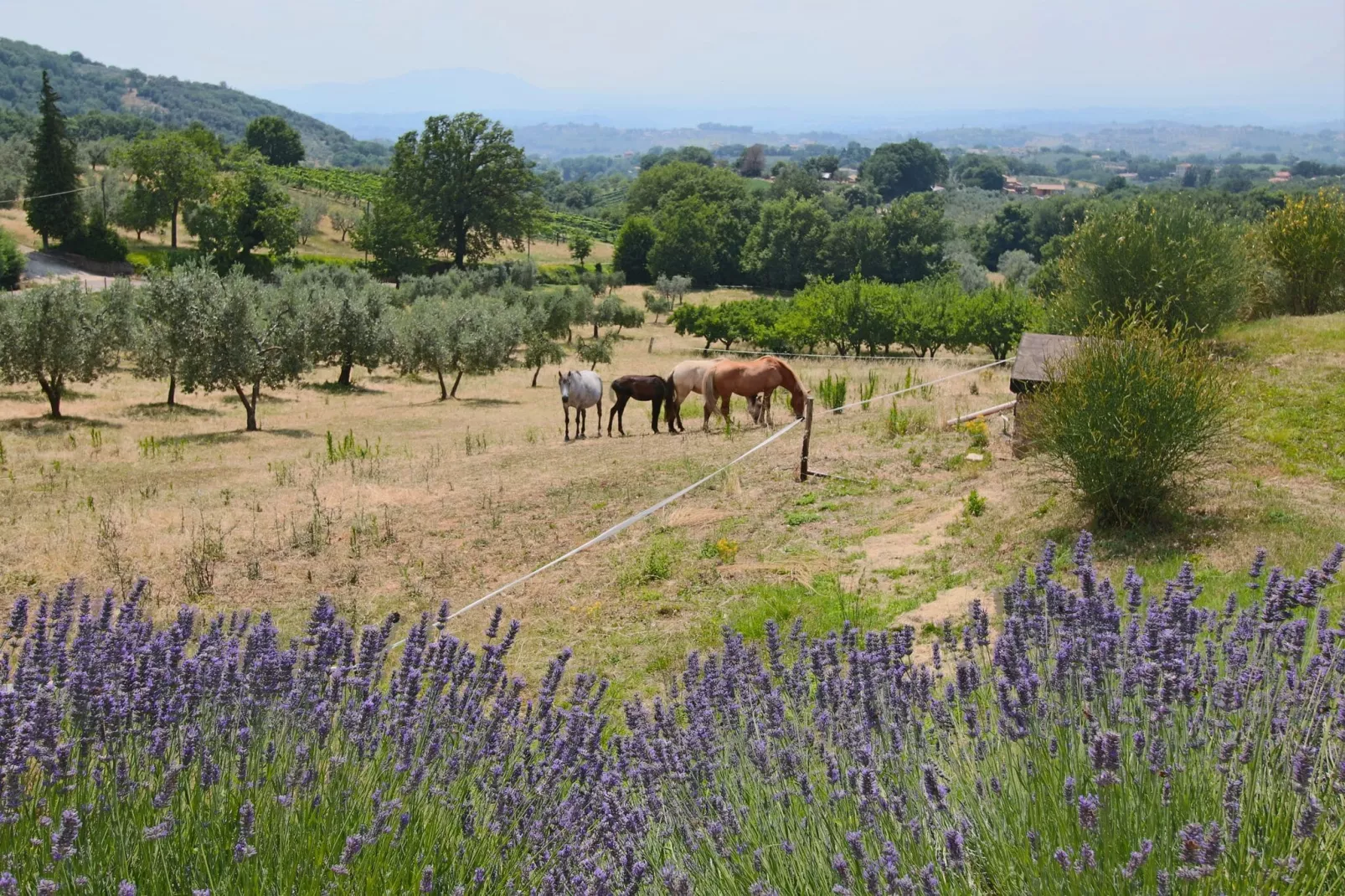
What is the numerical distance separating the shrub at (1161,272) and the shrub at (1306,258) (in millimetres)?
5163

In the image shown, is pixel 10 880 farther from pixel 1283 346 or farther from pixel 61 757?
pixel 1283 346

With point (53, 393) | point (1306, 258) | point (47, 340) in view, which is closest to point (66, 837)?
point (47, 340)

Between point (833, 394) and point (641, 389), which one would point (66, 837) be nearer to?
point (833, 394)

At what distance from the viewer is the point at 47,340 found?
29656mm

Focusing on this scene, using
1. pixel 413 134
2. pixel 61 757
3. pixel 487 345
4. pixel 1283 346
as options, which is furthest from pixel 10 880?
pixel 413 134

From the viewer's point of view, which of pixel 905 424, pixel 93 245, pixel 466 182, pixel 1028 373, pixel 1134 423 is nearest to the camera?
pixel 1134 423

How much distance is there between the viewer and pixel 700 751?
4.76 metres

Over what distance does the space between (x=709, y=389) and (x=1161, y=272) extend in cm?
1029

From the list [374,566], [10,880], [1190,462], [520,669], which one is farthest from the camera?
[374,566]

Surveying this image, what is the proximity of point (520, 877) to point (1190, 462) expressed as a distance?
9.61 meters

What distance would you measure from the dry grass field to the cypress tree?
5618 centimetres

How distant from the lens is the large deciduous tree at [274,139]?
131875 mm

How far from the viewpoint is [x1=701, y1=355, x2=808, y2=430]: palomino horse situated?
21703 mm

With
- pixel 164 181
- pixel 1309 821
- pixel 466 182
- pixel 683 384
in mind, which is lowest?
pixel 683 384
